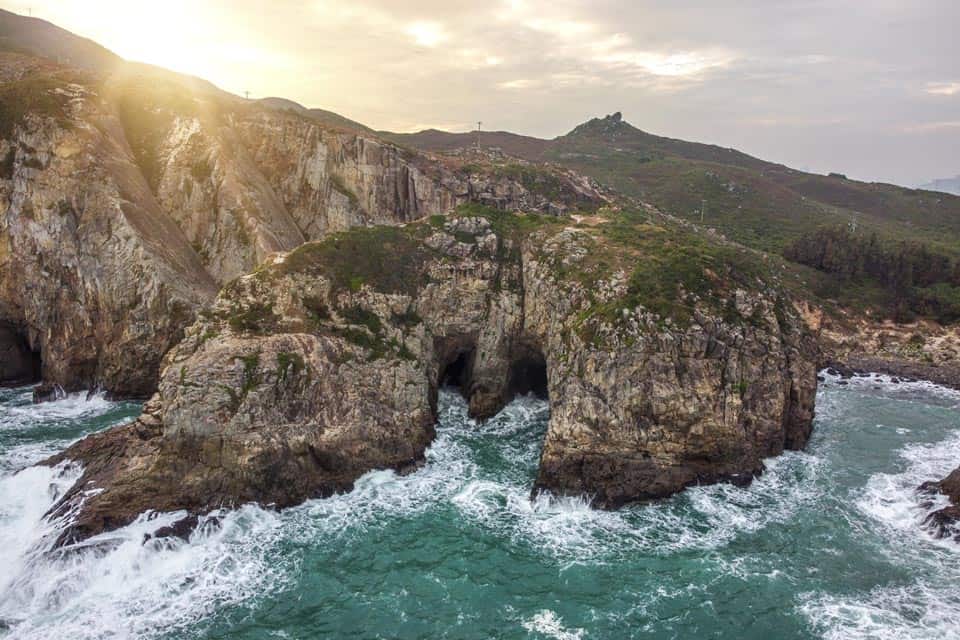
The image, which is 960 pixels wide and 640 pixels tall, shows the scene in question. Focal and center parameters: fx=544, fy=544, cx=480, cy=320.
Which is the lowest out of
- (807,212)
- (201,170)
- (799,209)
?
(201,170)

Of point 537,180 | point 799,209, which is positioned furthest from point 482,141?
point 537,180

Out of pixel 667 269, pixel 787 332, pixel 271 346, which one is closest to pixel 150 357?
pixel 271 346

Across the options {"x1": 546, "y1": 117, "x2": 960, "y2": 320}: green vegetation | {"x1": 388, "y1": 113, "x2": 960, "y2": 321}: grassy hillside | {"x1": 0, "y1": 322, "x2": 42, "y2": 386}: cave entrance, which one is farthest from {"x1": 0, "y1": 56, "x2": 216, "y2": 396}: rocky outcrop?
{"x1": 388, "y1": 113, "x2": 960, "y2": 321}: grassy hillside

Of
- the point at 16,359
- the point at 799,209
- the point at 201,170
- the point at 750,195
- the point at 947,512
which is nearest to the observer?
the point at 947,512

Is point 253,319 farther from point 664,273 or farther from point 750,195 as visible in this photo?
point 750,195

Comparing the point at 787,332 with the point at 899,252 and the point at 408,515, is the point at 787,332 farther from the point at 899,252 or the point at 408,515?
the point at 899,252

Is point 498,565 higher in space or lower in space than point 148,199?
lower

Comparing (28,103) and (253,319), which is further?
(28,103)

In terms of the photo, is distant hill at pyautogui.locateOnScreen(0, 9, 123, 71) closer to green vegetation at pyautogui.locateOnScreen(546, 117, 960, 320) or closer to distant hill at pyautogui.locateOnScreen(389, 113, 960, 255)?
distant hill at pyautogui.locateOnScreen(389, 113, 960, 255)
